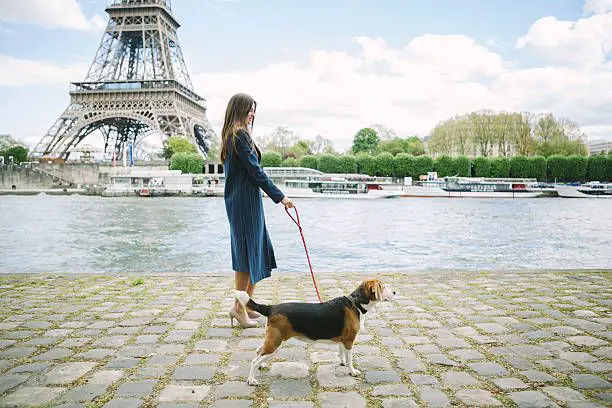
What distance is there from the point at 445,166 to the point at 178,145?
106ft

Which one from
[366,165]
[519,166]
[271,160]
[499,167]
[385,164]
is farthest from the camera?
[366,165]

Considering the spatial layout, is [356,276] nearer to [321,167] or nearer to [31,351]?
[31,351]

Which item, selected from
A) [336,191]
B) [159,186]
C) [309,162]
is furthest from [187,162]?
[336,191]

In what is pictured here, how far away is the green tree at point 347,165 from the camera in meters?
62.3

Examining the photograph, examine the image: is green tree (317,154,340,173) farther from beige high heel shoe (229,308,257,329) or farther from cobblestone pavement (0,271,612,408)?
beige high heel shoe (229,308,257,329)

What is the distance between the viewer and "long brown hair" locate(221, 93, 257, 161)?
13.5ft

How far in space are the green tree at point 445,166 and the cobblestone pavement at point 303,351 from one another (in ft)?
182

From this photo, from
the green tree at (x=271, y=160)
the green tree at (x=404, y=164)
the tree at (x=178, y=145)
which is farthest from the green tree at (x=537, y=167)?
the tree at (x=178, y=145)

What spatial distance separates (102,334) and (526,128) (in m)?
66.9

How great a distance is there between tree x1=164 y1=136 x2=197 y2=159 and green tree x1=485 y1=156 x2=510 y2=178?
119 ft

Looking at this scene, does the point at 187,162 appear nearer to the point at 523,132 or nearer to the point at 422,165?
the point at 422,165

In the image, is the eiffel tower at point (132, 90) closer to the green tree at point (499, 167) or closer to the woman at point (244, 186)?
the green tree at point (499, 167)

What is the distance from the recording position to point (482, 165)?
59.6 m

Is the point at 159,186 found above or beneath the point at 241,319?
above
